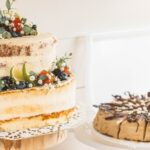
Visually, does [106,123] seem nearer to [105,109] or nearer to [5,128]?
[105,109]

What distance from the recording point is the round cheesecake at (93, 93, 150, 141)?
4.42ft

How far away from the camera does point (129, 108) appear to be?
1450 mm

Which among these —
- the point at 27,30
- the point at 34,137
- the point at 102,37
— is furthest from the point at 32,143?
the point at 102,37

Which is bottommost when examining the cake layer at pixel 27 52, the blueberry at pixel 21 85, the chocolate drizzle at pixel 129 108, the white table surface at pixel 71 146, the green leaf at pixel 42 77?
the white table surface at pixel 71 146

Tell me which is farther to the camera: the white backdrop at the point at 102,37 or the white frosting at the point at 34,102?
the white backdrop at the point at 102,37

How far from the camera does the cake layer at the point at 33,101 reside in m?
1.28

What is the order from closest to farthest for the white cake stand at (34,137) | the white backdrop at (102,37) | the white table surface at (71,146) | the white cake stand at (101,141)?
the white cake stand at (34,137), the white cake stand at (101,141), the white table surface at (71,146), the white backdrop at (102,37)

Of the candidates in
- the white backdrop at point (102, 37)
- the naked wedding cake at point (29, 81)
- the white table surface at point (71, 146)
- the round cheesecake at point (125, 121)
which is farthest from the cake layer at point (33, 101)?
the white backdrop at point (102, 37)

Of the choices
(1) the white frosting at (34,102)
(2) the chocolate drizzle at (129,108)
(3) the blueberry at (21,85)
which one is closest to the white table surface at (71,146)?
(2) the chocolate drizzle at (129,108)

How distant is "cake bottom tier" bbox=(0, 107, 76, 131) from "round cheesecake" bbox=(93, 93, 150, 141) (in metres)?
0.12

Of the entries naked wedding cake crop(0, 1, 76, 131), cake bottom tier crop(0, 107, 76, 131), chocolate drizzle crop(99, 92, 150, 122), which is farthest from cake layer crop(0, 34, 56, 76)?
chocolate drizzle crop(99, 92, 150, 122)

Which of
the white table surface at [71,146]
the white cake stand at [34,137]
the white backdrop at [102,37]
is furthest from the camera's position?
the white backdrop at [102,37]

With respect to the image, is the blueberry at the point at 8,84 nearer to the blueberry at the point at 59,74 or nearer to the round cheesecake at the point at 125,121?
the blueberry at the point at 59,74

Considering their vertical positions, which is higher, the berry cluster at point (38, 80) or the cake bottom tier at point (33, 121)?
the berry cluster at point (38, 80)
